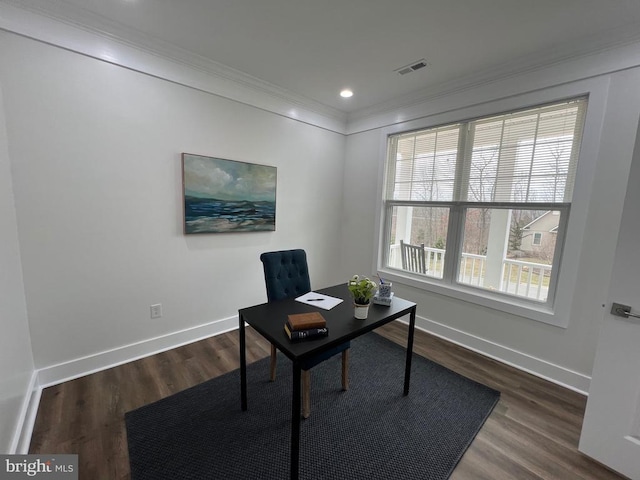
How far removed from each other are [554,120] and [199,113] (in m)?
3.02

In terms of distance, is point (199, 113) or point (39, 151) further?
point (199, 113)

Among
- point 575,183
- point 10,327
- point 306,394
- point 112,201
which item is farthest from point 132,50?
point 575,183

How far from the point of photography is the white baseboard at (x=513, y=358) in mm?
2111

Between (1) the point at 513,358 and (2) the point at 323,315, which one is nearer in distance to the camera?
(2) the point at 323,315

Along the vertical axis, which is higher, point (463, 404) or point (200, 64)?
point (200, 64)

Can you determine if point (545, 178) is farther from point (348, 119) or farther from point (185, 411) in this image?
point (185, 411)

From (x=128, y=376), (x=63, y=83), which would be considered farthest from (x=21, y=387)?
(x=63, y=83)

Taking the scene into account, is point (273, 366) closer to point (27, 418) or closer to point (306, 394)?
point (306, 394)

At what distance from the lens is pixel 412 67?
235cm

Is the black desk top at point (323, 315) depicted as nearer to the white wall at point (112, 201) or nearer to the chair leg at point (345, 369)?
the chair leg at point (345, 369)

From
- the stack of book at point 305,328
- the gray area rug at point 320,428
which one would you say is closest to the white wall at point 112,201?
the gray area rug at point 320,428

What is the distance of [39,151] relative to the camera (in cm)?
179

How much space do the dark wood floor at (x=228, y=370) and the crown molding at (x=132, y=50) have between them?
2.39m

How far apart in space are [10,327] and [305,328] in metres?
1.62
